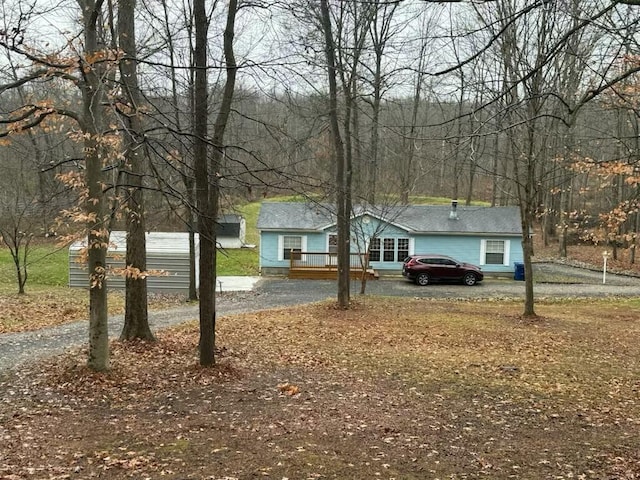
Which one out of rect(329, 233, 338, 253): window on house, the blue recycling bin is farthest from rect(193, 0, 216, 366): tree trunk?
the blue recycling bin

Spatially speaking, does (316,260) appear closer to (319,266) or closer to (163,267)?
(319,266)

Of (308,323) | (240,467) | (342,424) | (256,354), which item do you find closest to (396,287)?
(308,323)

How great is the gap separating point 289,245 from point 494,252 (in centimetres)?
1074

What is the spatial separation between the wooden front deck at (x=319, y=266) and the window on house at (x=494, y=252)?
608cm

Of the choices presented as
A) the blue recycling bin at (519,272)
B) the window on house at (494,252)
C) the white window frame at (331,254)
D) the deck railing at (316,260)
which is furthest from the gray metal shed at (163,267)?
the blue recycling bin at (519,272)

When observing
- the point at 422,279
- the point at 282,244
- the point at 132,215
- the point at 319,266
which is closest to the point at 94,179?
the point at 132,215

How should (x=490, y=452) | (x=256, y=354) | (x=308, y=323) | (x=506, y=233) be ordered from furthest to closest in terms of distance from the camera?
(x=506, y=233) → (x=308, y=323) → (x=256, y=354) → (x=490, y=452)

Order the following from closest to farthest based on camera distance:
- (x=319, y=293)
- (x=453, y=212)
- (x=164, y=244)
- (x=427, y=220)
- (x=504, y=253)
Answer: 1. (x=319, y=293)
2. (x=164, y=244)
3. (x=504, y=253)
4. (x=427, y=220)
5. (x=453, y=212)

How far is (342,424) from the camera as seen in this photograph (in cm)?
665

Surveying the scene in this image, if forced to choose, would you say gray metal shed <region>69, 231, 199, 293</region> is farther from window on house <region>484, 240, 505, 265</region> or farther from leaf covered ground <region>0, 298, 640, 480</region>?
window on house <region>484, 240, 505, 265</region>

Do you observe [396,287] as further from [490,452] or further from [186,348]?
[490,452]

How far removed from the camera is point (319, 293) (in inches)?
899

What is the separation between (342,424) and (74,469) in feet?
9.71

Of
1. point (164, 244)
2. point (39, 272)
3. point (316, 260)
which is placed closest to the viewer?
point (164, 244)
